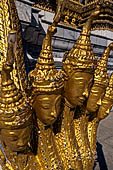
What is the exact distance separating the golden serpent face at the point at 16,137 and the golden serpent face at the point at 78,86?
12.2 inches

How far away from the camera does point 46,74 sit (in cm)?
71

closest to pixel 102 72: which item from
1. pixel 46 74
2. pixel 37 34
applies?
→ pixel 46 74

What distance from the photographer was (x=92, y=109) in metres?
1.02

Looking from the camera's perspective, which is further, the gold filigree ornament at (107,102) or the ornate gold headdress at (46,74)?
the gold filigree ornament at (107,102)

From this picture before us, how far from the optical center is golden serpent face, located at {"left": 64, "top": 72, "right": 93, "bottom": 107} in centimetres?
83

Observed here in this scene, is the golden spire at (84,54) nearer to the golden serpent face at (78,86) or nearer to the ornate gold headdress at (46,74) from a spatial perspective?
the golden serpent face at (78,86)

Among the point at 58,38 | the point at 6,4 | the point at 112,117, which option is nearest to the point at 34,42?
the point at 58,38

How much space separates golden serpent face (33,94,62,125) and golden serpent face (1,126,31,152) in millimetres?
110

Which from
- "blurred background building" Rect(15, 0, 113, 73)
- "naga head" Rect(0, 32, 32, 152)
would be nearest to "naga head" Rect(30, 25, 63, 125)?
"naga head" Rect(0, 32, 32, 152)

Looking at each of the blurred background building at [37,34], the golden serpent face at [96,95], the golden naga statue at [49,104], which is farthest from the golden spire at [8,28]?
the blurred background building at [37,34]

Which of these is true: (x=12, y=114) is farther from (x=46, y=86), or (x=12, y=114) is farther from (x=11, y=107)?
(x=46, y=86)

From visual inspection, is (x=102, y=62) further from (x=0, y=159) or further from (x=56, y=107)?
(x=0, y=159)

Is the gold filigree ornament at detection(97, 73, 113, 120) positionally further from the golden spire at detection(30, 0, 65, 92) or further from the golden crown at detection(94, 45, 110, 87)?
the golden spire at detection(30, 0, 65, 92)

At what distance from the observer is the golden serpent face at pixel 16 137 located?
606 mm
